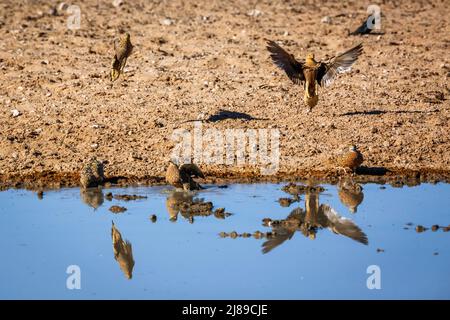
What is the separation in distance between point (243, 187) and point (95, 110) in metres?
3.14

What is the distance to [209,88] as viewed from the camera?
15938mm

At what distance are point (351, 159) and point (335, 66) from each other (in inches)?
61.5

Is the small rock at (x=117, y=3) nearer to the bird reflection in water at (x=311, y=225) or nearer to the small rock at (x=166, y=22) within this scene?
the small rock at (x=166, y=22)

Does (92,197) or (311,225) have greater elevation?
(92,197)

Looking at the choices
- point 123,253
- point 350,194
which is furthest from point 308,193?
point 123,253

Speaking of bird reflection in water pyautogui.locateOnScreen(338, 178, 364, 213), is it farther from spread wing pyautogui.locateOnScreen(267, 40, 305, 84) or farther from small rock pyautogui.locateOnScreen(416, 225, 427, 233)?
spread wing pyautogui.locateOnScreen(267, 40, 305, 84)

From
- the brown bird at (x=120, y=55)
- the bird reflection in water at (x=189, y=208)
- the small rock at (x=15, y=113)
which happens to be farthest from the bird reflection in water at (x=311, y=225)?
the small rock at (x=15, y=113)

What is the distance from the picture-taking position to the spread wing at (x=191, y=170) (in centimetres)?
1280

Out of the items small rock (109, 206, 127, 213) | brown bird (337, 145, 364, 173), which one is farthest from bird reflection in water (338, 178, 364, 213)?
small rock (109, 206, 127, 213)

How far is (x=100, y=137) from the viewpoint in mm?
14406

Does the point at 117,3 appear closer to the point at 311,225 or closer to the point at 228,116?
the point at 228,116

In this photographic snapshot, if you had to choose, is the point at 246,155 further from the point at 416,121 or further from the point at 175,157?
the point at 416,121

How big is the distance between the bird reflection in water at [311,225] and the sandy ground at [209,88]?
1607 millimetres
